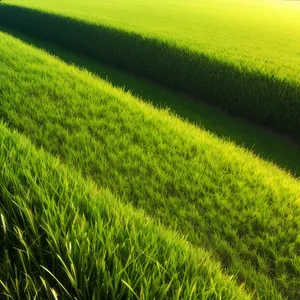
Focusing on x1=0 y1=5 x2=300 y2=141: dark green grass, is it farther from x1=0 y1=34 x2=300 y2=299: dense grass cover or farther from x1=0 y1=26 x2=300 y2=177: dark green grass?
x1=0 y1=34 x2=300 y2=299: dense grass cover

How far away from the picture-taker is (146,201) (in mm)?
3285

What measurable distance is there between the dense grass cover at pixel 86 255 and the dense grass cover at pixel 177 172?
Answer: 1.66ft

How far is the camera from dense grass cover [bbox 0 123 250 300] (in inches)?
55.6

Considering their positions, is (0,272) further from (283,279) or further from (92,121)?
(92,121)

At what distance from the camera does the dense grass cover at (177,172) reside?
282 centimetres

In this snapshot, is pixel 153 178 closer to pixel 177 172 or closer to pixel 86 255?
pixel 177 172

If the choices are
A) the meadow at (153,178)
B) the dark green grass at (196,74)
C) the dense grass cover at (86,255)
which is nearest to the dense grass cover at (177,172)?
the meadow at (153,178)

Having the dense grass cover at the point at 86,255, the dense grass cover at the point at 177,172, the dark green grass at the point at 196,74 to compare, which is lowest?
the dense grass cover at the point at 177,172

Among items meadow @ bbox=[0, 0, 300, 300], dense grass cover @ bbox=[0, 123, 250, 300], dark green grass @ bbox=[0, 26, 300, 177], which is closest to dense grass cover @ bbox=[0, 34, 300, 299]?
meadow @ bbox=[0, 0, 300, 300]

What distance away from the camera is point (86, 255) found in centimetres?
151

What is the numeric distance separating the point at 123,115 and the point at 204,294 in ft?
11.6

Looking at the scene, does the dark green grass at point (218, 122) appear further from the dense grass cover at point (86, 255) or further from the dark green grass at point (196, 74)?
the dense grass cover at point (86, 255)

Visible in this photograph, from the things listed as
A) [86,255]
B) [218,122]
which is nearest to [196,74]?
[218,122]

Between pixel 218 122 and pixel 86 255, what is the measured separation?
5425mm
